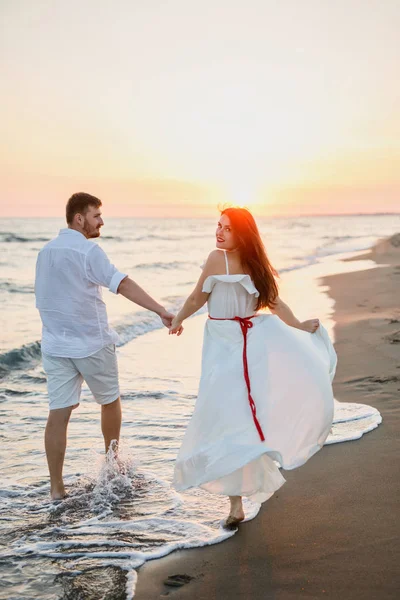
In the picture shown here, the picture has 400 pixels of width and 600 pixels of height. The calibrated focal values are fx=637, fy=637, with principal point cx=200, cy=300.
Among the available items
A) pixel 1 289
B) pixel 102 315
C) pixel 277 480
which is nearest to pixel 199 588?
pixel 277 480

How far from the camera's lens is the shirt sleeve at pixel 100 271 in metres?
4.30

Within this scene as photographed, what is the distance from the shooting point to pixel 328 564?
3230 millimetres

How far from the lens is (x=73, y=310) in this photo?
4371 mm

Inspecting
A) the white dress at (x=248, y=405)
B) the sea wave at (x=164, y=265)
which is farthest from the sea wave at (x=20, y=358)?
the sea wave at (x=164, y=265)

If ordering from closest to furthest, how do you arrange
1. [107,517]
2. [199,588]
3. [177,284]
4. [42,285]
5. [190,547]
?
[199,588], [190,547], [107,517], [42,285], [177,284]

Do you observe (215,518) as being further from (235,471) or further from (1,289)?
(1,289)

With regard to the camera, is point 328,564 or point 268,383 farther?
point 268,383

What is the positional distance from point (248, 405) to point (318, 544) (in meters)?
0.85

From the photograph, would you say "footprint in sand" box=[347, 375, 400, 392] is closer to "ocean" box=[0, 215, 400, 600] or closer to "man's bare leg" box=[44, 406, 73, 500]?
"ocean" box=[0, 215, 400, 600]

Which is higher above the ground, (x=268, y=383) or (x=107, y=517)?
(x=268, y=383)

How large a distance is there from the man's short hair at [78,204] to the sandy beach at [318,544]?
2.33 metres

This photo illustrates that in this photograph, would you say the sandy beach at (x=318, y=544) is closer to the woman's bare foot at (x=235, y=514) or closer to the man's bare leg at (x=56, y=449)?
the woman's bare foot at (x=235, y=514)

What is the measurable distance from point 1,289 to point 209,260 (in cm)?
A: 1546

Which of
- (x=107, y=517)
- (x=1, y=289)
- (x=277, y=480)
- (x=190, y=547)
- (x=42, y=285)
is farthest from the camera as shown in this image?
(x=1, y=289)
